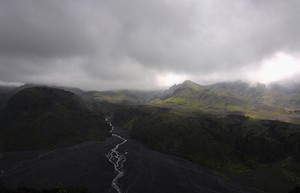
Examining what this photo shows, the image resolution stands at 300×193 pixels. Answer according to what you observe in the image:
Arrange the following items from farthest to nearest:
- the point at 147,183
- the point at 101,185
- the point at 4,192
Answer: the point at 147,183, the point at 101,185, the point at 4,192

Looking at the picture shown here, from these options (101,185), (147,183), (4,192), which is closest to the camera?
(4,192)

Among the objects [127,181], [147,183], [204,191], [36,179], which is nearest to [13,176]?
[36,179]

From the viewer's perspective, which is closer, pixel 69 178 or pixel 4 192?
pixel 4 192

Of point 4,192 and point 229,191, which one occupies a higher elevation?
point 4,192

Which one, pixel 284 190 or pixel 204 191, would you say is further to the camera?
pixel 284 190

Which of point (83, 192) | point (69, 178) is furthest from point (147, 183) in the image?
point (83, 192)

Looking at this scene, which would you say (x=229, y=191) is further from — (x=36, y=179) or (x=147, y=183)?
(x=36, y=179)

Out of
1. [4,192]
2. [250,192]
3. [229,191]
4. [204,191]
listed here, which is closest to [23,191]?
[4,192]

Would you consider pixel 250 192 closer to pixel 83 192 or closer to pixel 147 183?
pixel 147 183

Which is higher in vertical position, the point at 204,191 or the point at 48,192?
the point at 48,192
